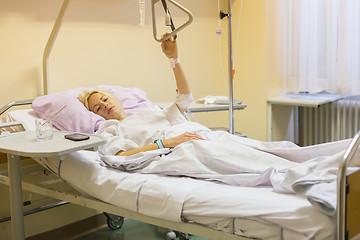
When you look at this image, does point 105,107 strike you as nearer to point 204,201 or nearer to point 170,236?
point 170,236

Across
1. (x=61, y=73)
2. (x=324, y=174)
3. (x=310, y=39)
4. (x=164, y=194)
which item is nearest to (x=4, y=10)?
(x=61, y=73)

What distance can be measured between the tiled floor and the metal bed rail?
4.92 feet

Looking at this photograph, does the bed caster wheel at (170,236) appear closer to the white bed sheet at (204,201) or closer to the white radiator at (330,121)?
the white bed sheet at (204,201)

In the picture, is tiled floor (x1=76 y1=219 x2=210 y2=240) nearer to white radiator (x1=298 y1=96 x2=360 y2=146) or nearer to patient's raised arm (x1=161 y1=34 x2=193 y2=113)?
patient's raised arm (x1=161 y1=34 x2=193 y2=113)

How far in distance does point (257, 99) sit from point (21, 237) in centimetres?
241

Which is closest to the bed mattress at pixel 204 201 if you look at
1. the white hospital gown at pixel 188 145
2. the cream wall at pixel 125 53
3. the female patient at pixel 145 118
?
the white hospital gown at pixel 188 145

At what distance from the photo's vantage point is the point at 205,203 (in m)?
1.56

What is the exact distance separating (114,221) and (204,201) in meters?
1.46

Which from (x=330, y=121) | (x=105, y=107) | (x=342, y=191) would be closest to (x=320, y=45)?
(x=330, y=121)

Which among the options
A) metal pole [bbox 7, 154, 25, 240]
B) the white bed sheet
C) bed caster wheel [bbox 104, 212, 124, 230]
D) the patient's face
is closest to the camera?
the white bed sheet

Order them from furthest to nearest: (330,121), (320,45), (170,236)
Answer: (330,121) → (320,45) → (170,236)

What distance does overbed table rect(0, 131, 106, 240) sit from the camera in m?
1.83

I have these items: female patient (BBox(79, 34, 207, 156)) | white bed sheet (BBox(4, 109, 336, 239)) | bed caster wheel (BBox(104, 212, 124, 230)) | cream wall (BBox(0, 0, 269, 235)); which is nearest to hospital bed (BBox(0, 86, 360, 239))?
white bed sheet (BBox(4, 109, 336, 239))

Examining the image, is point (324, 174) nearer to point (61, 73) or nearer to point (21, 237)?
point (21, 237)
